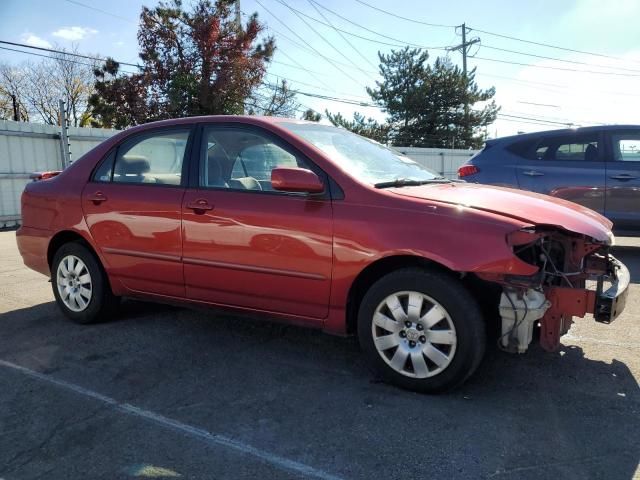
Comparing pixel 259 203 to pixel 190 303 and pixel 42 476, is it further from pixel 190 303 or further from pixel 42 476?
pixel 42 476

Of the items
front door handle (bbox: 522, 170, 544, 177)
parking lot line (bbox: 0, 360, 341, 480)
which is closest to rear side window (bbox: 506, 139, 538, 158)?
front door handle (bbox: 522, 170, 544, 177)

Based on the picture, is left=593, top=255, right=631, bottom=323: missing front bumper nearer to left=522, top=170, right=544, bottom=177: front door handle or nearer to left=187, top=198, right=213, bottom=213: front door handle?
left=187, top=198, right=213, bottom=213: front door handle

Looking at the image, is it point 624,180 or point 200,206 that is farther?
point 624,180

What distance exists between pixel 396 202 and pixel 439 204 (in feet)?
0.80

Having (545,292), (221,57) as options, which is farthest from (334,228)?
(221,57)

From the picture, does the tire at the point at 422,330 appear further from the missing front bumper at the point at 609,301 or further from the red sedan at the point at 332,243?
the missing front bumper at the point at 609,301

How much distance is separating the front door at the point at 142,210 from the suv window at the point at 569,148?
4889 millimetres

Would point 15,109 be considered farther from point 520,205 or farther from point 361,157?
point 520,205

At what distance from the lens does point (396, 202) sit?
3129 mm

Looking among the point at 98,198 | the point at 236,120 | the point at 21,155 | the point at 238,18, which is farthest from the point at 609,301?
the point at 238,18

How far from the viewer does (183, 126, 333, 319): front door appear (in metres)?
3.34

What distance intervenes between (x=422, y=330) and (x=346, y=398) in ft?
1.93

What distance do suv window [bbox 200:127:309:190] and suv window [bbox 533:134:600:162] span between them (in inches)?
179

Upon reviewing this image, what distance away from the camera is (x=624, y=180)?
6719mm
